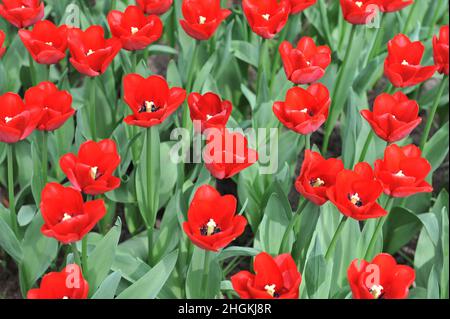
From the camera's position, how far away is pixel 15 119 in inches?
59.5

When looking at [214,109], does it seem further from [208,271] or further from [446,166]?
[446,166]

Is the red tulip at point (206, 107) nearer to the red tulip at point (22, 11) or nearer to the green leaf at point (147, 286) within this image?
the green leaf at point (147, 286)

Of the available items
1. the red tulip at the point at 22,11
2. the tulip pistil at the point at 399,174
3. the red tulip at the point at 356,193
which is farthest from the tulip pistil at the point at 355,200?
the red tulip at the point at 22,11

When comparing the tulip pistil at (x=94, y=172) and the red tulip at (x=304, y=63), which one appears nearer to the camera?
the tulip pistil at (x=94, y=172)

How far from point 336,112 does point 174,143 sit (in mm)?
553

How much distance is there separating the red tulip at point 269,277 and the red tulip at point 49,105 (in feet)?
1.70

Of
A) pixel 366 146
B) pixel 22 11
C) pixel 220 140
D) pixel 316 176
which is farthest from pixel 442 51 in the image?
pixel 22 11

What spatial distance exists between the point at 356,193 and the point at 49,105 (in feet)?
2.25

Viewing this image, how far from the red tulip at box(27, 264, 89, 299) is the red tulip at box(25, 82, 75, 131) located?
14.8 inches

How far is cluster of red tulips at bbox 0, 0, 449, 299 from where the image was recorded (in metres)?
1.38

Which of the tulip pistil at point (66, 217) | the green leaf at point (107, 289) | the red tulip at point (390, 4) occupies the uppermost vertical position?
the red tulip at point (390, 4)

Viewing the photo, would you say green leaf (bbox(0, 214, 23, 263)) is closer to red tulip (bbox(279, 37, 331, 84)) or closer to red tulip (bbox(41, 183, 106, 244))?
red tulip (bbox(41, 183, 106, 244))

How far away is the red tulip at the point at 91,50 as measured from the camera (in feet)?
5.66

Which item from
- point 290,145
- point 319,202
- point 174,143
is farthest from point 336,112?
point 319,202
